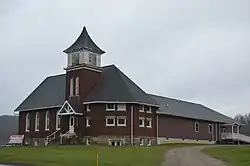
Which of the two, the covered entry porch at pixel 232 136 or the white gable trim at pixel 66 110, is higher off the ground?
the white gable trim at pixel 66 110

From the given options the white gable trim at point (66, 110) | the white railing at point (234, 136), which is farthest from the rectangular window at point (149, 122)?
the white railing at point (234, 136)

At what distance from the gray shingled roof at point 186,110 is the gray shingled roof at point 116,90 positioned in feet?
16.0

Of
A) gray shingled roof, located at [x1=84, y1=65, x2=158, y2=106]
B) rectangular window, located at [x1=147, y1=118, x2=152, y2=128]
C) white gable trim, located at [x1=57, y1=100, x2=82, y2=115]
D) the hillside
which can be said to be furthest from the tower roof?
the hillside

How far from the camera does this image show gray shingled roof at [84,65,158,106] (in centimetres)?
5791

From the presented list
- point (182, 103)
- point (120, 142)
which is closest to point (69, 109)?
point (120, 142)

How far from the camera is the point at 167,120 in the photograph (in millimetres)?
64375

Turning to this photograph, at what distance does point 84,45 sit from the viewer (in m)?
60.3

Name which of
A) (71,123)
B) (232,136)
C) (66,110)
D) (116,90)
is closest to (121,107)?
(116,90)

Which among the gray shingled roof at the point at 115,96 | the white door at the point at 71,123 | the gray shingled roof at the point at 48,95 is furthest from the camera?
the gray shingled roof at the point at 48,95

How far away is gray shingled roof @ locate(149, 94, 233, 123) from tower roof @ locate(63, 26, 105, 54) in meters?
11.8

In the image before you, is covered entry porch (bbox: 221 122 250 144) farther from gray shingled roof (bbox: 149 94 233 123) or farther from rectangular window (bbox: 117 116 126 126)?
rectangular window (bbox: 117 116 126 126)

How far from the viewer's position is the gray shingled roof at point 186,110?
66438 millimetres

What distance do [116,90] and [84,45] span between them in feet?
23.1

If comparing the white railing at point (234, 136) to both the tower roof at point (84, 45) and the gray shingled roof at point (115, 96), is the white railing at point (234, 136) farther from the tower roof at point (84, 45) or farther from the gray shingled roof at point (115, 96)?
the tower roof at point (84, 45)
